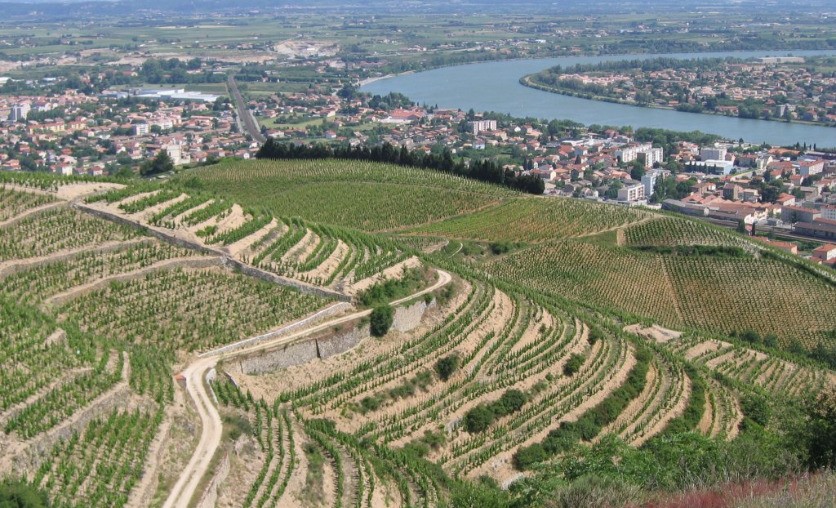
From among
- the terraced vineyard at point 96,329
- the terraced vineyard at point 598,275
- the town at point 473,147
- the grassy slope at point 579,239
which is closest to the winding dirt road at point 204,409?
the terraced vineyard at point 96,329

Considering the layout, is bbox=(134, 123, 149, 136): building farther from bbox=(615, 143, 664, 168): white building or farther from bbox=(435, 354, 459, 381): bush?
bbox=(435, 354, 459, 381): bush

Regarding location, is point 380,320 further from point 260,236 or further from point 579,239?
point 579,239

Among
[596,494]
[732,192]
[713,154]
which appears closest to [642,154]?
[713,154]

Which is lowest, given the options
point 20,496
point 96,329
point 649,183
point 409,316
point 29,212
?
point 649,183

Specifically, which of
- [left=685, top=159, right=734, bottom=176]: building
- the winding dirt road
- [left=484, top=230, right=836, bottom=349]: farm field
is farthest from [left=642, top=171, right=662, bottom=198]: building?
the winding dirt road

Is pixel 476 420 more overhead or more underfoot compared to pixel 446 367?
more underfoot

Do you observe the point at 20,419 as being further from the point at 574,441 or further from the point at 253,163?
the point at 253,163

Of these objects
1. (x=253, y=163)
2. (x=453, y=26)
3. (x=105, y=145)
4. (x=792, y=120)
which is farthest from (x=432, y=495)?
(x=453, y=26)

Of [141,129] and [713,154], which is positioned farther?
[141,129]
